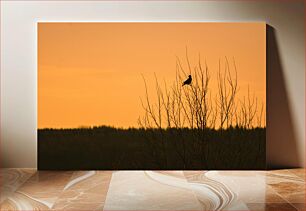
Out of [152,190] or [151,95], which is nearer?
[152,190]

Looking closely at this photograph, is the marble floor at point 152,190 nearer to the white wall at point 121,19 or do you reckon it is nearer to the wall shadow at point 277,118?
the wall shadow at point 277,118

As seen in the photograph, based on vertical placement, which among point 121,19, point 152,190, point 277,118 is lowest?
point 152,190

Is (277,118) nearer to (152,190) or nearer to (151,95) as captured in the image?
(151,95)

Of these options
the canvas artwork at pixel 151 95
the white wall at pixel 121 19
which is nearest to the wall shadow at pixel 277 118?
the white wall at pixel 121 19

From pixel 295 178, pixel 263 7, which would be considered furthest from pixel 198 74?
pixel 295 178

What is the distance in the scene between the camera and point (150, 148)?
16.1ft

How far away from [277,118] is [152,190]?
5.50 feet

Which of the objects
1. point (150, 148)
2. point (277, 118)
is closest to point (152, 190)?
point (150, 148)

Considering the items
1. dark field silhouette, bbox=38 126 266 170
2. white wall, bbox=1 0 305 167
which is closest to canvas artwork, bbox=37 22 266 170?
dark field silhouette, bbox=38 126 266 170

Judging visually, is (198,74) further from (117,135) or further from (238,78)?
(117,135)

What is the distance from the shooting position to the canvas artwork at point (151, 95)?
4.88 m

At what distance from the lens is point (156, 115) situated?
16.0ft

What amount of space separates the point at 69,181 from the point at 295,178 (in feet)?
6.27

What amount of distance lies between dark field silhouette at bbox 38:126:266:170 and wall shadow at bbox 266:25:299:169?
188 millimetres
